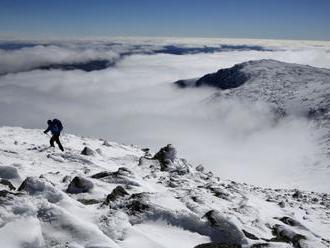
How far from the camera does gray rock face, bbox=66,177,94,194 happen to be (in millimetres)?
14973

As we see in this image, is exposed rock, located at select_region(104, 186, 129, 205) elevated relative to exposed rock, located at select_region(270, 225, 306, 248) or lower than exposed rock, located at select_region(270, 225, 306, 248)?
elevated

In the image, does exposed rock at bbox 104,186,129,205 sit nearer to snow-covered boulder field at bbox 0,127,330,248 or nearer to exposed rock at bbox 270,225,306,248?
snow-covered boulder field at bbox 0,127,330,248

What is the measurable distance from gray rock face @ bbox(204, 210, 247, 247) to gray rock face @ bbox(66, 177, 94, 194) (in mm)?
4883

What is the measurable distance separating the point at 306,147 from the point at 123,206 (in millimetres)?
185292

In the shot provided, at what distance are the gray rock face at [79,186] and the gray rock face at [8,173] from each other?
223cm

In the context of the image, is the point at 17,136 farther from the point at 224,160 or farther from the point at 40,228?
the point at 224,160

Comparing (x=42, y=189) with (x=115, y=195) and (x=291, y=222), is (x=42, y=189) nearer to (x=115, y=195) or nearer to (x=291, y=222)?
(x=115, y=195)

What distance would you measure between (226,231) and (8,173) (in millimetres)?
8521

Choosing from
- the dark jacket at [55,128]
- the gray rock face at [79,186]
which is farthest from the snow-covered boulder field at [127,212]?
the dark jacket at [55,128]

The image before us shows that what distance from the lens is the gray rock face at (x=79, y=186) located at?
49.1 ft

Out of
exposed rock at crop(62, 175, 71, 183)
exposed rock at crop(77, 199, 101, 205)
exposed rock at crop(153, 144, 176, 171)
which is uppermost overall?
exposed rock at crop(77, 199, 101, 205)

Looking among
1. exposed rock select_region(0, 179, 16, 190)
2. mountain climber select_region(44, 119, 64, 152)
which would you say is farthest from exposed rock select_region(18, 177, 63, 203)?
mountain climber select_region(44, 119, 64, 152)

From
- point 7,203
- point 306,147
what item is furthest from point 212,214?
point 306,147

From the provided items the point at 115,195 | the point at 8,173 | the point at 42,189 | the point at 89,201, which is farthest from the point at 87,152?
the point at 42,189
